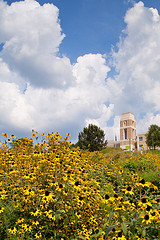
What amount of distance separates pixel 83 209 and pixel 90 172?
9.02 ft

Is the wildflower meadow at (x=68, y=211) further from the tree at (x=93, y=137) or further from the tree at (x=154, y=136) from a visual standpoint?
the tree at (x=154, y=136)

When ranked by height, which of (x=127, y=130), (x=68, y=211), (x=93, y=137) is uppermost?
(x=127, y=130)

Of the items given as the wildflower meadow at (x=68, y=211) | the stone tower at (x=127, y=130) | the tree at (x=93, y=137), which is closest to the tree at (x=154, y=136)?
the tree at (x=93, y=137)

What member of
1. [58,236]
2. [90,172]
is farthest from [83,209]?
[90,172]

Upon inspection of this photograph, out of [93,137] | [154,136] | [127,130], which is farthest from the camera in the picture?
[127,130]

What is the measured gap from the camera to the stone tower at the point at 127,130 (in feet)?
223

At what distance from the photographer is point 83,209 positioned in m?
3.19

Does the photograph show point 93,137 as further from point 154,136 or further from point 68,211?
point 68,211

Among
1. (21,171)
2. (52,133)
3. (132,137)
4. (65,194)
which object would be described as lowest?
(65,194)

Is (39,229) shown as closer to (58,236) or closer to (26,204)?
(58,236)

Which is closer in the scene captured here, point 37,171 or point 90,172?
point 37,171

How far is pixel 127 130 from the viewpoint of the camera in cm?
6900

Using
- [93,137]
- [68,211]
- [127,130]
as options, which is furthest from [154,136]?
[68,211]

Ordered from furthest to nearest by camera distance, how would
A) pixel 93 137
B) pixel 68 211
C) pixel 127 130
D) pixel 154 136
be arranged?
pixel 127 130 < pixel 154 136 < pixel 93 137 < pixel 68 211
